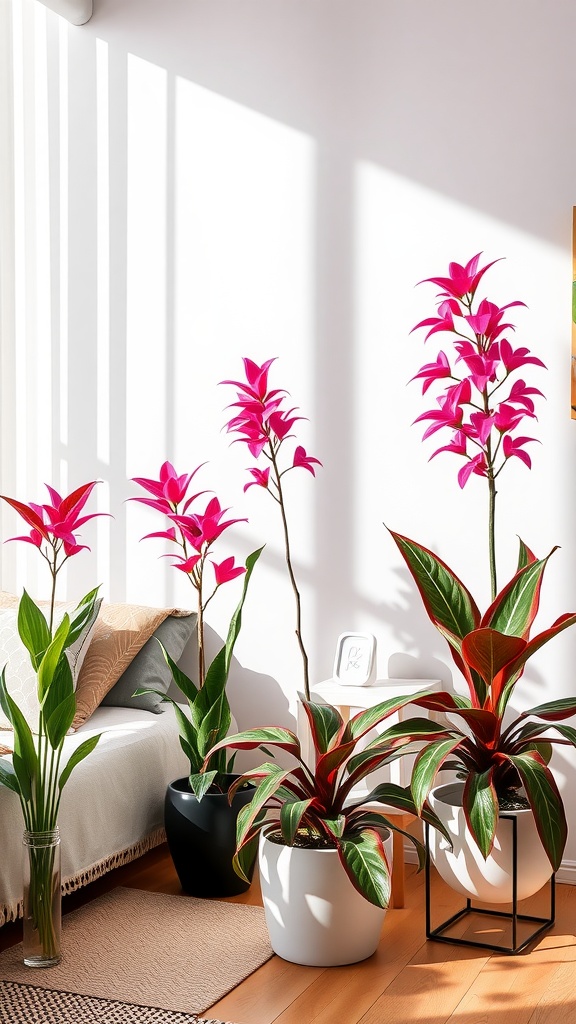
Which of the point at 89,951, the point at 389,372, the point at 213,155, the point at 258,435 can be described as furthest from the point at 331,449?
the point at 89,951

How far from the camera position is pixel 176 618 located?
3.45 meters

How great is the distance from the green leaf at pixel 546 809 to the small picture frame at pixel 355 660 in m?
0.82

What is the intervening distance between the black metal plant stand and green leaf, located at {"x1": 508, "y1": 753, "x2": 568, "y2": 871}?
99 mm

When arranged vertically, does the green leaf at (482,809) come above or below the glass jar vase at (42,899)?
above

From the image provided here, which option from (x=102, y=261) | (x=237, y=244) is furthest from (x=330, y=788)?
(x=102, y=261)

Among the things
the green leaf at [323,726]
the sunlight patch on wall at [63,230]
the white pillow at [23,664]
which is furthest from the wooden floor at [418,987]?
the sunlight patch on wall at [63,230]

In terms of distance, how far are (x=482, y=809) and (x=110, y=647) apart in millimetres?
1384

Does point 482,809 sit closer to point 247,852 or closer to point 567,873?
point 247,852

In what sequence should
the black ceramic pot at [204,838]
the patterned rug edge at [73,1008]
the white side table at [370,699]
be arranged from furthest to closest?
the white side table at [370,699]
the black ceramic pot at [204,838]
the patterned rug edge at [73,1008]

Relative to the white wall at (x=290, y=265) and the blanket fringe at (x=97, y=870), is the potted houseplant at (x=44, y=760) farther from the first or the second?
the white wall at (x=290, y=265)

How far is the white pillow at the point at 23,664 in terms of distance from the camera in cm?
300

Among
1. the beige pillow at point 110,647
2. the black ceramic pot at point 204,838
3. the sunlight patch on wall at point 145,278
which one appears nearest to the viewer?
the black ceramic pot at point 204,838

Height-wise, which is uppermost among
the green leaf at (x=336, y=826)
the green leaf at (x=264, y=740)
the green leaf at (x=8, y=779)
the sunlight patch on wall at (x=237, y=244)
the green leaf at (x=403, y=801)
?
the sunlight patch on wall at (x=237, y=244)

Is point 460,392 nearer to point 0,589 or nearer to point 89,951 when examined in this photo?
point 89,951
